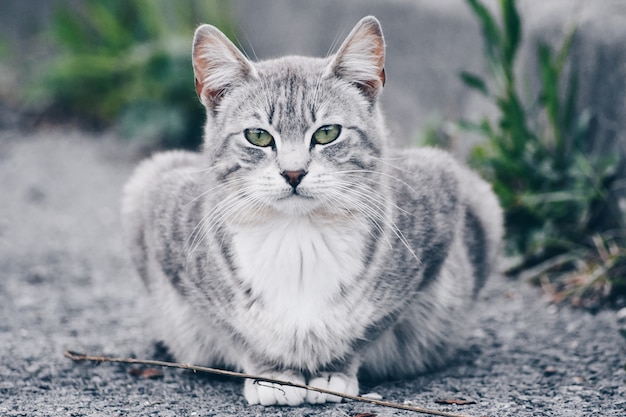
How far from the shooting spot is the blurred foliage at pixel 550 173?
13.7 feet

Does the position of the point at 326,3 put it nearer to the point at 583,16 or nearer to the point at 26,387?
the point at 583,16

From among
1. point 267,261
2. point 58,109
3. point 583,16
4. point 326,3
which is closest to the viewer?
point 267,261

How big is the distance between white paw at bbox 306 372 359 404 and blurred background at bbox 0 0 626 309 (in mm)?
1184

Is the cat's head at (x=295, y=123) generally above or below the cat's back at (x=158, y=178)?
above

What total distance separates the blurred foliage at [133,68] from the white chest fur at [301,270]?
411cm

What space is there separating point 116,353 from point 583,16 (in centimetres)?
304

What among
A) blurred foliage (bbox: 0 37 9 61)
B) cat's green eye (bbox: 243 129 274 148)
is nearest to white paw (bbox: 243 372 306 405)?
cat's green eye (bbox: 243 129 274 148)

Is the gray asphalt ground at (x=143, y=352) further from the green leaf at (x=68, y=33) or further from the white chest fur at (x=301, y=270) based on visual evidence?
the green leaf at (x=68, y=33)

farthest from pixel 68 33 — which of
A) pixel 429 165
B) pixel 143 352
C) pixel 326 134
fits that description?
pixel 326 134

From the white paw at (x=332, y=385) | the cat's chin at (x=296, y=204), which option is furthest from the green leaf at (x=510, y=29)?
the white paw at (x=332, y=385)

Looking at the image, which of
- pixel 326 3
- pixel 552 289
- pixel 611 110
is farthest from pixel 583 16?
pixel 326 3

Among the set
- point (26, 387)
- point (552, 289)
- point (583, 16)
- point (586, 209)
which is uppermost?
point (583, 16)

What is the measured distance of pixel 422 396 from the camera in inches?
117

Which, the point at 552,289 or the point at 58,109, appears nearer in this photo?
the point at 552,289
